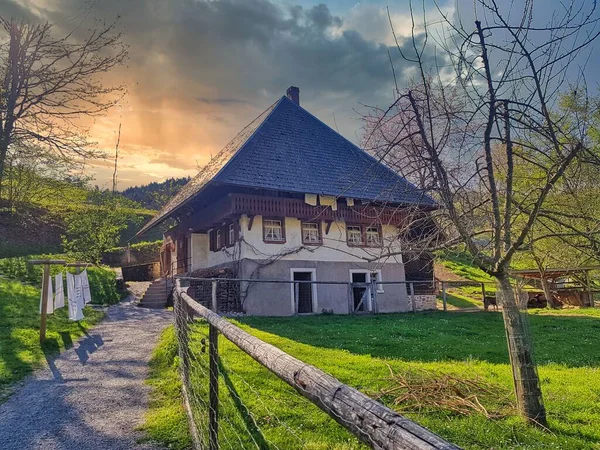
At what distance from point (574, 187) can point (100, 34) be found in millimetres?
17552

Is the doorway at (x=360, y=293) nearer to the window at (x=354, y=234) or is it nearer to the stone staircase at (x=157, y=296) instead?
the window at (x=354, y=234)

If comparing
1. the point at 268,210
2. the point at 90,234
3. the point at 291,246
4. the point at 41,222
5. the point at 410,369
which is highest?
the point at 41,222

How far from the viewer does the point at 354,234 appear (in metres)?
18.9

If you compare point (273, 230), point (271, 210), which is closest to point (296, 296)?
point (273, 230)

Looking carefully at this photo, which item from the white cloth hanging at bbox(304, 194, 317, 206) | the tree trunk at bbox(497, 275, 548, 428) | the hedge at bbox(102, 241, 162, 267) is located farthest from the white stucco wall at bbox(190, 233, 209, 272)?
the tree trunk at bbox(497, 275, 548, 428)

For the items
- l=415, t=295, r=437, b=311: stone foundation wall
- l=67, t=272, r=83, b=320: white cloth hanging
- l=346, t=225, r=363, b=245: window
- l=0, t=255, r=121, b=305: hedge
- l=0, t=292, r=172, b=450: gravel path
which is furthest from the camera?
l=415, t=295, r=437, b=311: stone foundation wall

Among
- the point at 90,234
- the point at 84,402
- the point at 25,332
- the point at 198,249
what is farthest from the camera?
the point at 90,234

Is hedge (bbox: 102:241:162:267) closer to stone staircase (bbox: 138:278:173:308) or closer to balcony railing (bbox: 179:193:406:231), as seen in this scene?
stone staircase (bbox: 138:278:173:308)

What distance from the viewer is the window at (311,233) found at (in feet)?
58.1

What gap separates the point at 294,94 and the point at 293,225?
28.3ft

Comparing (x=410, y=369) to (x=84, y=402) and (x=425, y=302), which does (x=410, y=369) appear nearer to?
(x=84, y=402)

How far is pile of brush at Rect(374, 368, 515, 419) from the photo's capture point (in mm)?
5188

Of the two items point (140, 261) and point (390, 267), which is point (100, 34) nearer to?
point (390, 267)

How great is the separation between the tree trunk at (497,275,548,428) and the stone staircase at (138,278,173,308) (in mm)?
16769
